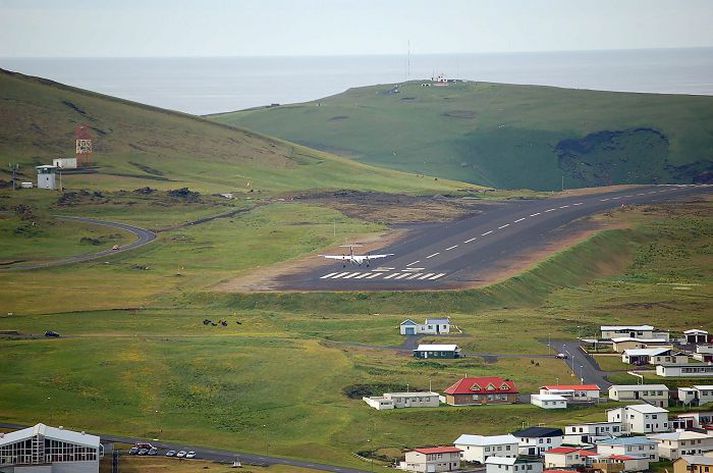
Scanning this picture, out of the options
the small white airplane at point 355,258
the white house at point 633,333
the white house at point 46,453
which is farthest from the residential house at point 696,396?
the small white airplane at point 355,258

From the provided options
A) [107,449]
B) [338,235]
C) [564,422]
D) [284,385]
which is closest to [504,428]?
[564,422]

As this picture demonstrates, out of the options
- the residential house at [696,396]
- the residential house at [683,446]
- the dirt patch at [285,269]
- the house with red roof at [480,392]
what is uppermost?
the dirt patch at [285,269]

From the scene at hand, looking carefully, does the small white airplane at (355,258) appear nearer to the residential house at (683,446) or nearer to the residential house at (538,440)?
the residential house at (538,440)

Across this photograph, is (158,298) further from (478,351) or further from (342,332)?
(478,351)

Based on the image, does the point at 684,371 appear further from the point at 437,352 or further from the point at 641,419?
the point at 437,352

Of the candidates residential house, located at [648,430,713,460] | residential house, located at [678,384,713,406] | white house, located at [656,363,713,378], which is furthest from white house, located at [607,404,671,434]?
white house, located at [656,363,713,378]

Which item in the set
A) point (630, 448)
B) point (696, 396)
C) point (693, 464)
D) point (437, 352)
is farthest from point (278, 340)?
point (693, 464)
